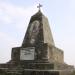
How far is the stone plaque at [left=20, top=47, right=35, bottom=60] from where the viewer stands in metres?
12.1

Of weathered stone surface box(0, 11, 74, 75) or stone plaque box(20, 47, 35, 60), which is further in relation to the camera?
stone plaque box(20, 47, 35, 60)

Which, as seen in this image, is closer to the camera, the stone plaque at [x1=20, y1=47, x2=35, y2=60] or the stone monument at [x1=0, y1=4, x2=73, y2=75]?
the stone monument at [x1=0, y1=4, x2=73, y2=75]

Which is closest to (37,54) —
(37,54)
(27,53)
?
(37,54)

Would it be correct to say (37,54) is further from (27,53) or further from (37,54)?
(27,53)

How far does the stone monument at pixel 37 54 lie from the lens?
11.1 meters

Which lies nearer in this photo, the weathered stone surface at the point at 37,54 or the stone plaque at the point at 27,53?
the weathered stone surface at the point at 37,54

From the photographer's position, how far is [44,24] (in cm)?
1350

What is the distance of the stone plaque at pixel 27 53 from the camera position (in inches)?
478

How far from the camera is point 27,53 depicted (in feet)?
40.2

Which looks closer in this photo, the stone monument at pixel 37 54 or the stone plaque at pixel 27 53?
the stone monument at pixel 37 54

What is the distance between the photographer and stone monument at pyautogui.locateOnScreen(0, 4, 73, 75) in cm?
1115

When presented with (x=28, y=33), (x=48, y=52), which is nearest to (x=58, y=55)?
(x=48, y=52)

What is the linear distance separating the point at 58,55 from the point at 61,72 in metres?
2.95

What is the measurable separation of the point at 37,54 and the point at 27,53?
64 centimetres
